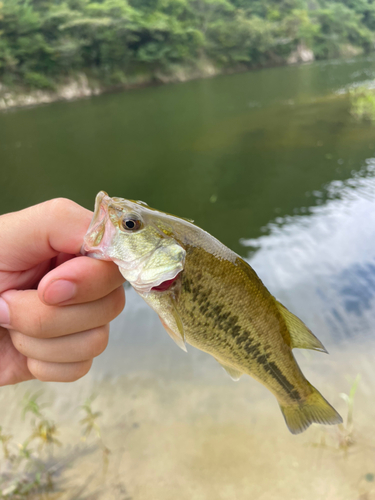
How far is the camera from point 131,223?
1636 millimetres

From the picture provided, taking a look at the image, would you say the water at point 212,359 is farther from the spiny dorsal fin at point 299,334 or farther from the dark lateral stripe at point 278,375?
the spiny dorsal fin at point 299,334

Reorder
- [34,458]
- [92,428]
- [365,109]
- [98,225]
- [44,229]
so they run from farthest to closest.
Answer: [365,109], [92,428], [34,458], [44,229], [98,225]

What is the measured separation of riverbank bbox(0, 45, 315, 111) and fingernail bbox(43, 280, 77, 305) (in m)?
35.8

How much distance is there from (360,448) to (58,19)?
48.7 metres

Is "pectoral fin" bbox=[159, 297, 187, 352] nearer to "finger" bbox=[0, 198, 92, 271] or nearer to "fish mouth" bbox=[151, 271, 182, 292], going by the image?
"fish mouth" bbox=[151, 271, 182, 292]

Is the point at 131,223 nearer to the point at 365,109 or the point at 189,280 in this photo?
the point at 189,280

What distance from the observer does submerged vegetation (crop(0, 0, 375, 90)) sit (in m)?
36.2

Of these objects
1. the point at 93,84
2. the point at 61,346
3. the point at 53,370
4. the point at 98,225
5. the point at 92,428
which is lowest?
the point at 93,84

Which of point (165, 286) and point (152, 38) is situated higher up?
point (165, 286)

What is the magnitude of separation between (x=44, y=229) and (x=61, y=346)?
0.69 metres

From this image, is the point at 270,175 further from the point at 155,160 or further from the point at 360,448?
the point at 360,448

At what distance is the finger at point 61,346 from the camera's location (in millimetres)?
1894

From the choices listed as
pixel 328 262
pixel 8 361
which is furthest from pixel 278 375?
pixel 328 262

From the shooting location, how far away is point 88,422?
4211mm
